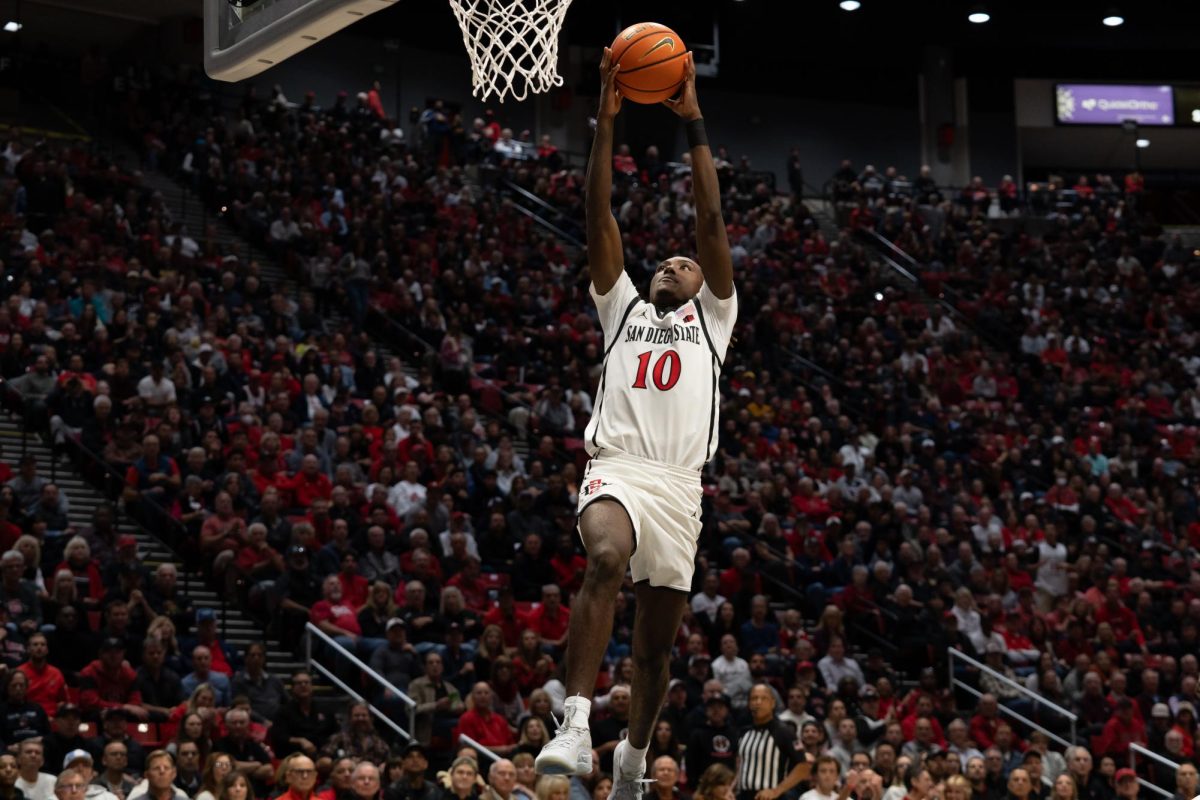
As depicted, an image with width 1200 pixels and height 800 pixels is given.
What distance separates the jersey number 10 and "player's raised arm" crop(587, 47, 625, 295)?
44cm

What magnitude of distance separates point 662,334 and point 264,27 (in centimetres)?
238

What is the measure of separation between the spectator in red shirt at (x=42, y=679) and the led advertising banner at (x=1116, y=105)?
29.0 meters

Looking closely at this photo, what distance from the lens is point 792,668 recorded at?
15.1 metres

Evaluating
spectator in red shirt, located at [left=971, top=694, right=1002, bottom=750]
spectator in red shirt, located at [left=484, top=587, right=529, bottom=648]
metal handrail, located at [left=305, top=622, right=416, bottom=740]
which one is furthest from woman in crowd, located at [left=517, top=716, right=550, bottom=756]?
spectator in red shirt, located at [left=971, top=694, right=1002, bottom=750]

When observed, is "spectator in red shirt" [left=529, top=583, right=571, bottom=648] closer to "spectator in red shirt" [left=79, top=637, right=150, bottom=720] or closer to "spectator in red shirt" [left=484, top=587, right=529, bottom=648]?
"spectator in red shirt" [left=484, top=587, right=529, bottom=648]

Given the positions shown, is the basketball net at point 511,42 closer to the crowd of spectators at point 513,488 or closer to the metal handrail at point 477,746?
the crowd of spectators at point 513,488

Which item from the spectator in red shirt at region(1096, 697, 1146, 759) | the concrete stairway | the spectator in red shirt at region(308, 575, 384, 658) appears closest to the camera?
the spectator in red shirt at region(308, 575, 384, 658)

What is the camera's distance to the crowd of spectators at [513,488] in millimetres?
12391

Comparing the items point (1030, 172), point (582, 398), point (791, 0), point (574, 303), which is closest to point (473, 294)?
point (574, 303)

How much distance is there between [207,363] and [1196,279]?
20.2 metres

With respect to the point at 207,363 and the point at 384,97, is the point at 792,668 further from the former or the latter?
the point at 384,97

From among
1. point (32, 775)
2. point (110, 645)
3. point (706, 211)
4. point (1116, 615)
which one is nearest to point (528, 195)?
point (1116, 615)

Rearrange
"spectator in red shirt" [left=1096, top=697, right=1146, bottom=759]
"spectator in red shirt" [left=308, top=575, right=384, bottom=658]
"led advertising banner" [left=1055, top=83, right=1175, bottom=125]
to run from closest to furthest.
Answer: "spectator in red shirt" [left=308, top=575, right=384, bottom=658] → "spectator in red shirt" [left=1096, top=697, right=1146, bottom=759] → "led advertising banner" [left=1055, top=83, right=1175, bottom=125]

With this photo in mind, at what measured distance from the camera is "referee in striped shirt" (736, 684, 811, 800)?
11898 millimetres
